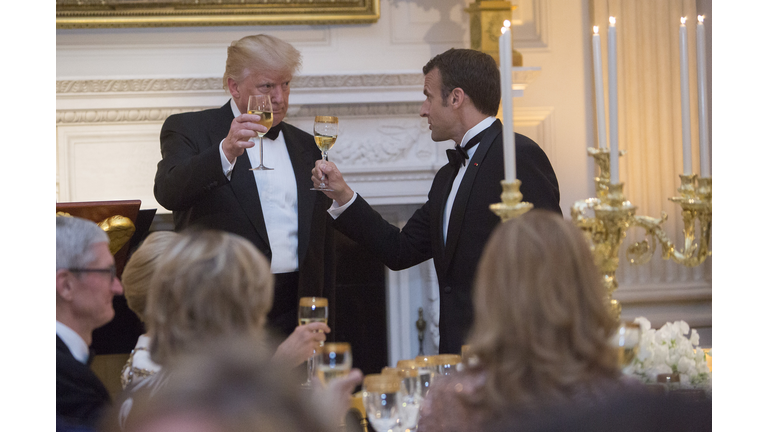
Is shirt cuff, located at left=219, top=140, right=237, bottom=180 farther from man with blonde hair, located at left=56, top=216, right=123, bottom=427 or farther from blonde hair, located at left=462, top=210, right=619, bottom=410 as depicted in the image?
blonde hair, located at left=462, top=210, right=619, bottom=410

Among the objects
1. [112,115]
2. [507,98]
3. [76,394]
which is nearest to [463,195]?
[507,98]

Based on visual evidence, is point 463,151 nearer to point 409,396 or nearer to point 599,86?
point 599,86

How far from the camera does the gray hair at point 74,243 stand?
1424mm

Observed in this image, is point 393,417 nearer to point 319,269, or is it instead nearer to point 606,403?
point 606,403

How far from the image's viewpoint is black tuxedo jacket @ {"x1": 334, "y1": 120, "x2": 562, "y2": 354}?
2.25 metres

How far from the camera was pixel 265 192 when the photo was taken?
2.60 meters

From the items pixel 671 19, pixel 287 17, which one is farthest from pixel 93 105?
pixel 671 19

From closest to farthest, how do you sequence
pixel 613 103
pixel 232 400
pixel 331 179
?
pixel 232 400 → pixel 613 103 → pixel 331 179

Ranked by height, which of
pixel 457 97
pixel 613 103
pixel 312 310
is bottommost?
pixel 312 310

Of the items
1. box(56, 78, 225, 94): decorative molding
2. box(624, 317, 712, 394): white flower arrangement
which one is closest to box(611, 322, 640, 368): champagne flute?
box(624, 317, 712, 394): white flower arrangement

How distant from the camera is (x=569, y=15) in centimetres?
344

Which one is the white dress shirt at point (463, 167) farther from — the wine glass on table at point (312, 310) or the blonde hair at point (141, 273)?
the blonde hair at point (141, 273)

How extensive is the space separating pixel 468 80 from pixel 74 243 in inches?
55.3

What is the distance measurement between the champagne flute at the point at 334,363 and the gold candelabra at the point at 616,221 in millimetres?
476
